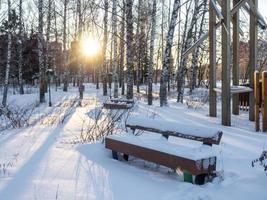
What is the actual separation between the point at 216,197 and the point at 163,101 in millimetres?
11074

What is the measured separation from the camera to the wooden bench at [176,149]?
4500mm

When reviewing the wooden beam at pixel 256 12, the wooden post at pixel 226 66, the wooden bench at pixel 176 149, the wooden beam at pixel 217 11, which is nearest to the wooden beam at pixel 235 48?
the wooden beam at pixel 256 12

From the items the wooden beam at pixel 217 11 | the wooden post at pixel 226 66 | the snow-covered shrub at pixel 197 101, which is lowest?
the snow-covered shrub at pixel 197 101

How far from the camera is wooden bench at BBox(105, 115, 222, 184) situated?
14.8ft

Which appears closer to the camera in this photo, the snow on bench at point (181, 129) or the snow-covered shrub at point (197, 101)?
the snow on bench at point (181, 129)

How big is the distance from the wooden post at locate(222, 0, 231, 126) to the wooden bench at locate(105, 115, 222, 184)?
3787 mm

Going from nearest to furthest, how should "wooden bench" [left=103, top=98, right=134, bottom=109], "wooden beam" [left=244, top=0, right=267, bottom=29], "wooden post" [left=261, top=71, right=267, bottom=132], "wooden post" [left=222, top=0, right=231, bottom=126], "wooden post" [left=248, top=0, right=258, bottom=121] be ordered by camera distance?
"wooden post" [left=261, top=71, right=267, bottom=132], "wooden post" [left=222, top=0, right=231, bottom=126], "wooden beam" [left=244, top=0, right=267, bottom=29], "wooden post" [left=248, top=0, right=258, bottom=121], "wooden bench" [left=103, top=98, right=134, bottom=109]

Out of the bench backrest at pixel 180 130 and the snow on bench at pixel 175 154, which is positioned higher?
the bench backrest at pixel 180 130

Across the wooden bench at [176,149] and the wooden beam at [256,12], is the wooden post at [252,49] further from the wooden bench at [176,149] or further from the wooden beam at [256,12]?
the wooden bench at [176,149]

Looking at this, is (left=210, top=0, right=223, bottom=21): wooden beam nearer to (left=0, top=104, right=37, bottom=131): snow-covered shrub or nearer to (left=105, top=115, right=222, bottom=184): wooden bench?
(left=105, top=115, right=222, bottom=184): wooden bench

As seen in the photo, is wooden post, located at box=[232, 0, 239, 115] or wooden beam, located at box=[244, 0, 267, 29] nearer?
wooden beam, located at box=[244, 0, 267, 29]

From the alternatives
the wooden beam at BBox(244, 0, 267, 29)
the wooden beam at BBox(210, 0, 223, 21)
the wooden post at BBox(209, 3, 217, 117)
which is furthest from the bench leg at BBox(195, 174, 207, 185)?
the wooden beam at BBox(244, 0, 267, 29)

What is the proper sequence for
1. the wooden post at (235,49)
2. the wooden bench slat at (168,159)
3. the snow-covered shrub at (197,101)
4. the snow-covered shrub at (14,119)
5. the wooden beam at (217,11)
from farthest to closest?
the snow-covered shrub at (197,101) < the wooden post at (235,49) < the wooden beam at (217,11) < the snow-covered shrub at (14,119) < the wooden bench slat at (168,159)

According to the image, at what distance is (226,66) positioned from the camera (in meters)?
9.37
